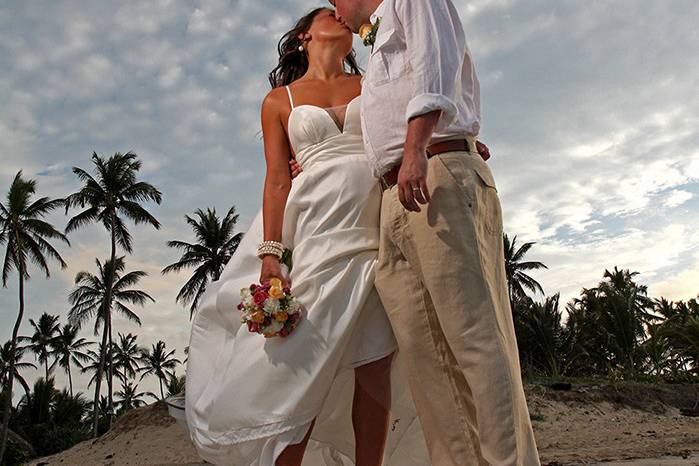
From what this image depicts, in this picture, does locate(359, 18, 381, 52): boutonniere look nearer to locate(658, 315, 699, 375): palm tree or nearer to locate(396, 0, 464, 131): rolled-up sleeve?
locate(396, 0, 464, 131): rolled-up sleeve

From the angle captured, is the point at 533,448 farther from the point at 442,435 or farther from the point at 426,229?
the point at 426,229

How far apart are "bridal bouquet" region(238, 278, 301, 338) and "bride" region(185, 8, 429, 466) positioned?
56mm

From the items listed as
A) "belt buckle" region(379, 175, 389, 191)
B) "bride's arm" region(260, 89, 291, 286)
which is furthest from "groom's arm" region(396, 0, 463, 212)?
"bride's arm" region(260, 89, 291, 286)

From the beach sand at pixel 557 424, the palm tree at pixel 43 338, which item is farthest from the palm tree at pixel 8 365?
the beach sand at pixel 557 424

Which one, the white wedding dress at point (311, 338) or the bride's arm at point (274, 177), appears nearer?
the white wedding dress at point (311, 338)

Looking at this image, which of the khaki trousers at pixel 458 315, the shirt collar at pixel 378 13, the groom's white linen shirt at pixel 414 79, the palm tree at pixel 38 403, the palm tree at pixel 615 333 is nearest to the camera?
the khaki trousers at pixel 458 315

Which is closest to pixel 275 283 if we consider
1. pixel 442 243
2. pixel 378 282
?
pixel 378 282

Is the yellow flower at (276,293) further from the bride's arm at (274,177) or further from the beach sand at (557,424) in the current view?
the beach sand at (557,424)

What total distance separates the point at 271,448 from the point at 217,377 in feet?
1.36

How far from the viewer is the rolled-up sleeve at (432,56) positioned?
6.97ft

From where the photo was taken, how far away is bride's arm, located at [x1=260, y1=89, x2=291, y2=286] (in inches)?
101

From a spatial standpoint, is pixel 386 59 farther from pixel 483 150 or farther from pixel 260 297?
pixel 260 297

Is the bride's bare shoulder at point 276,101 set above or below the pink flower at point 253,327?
above

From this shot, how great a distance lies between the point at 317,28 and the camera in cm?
303
